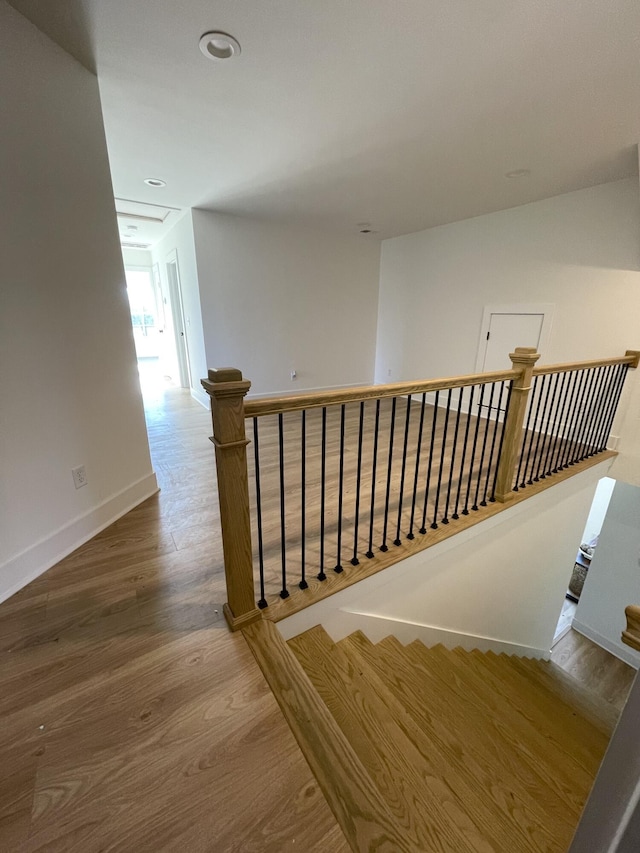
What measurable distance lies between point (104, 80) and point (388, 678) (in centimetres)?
335

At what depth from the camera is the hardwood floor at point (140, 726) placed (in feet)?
2.84

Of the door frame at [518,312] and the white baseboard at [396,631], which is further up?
the door frame at [518,312]

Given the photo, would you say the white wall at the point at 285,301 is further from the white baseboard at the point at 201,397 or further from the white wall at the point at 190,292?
the white baseboard at the point at 201,397

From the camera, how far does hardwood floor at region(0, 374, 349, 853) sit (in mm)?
866

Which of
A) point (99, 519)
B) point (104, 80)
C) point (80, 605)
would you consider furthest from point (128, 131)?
point (80, 605)

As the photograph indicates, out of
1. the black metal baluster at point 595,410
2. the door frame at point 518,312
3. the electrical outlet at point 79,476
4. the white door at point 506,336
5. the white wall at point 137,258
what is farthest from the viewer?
the white wall at point 137,258

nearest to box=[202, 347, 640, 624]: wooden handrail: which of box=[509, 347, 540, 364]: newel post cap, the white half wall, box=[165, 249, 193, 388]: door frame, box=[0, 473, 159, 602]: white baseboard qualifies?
the white half wall

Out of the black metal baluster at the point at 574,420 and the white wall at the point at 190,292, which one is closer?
the black metal baluster at the point at 574,420

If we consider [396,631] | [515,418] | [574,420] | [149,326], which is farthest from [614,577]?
[149,326]

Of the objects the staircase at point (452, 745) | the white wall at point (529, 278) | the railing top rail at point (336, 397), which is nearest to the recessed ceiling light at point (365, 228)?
the white wall at point (529, 278)

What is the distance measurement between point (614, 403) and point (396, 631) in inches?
117

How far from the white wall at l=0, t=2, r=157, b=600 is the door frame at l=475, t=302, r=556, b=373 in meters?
3.77

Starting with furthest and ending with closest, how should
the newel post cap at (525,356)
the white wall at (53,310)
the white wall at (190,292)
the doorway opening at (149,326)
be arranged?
the doorway opening at (149,326)
the white wall at (190,292)
the newel post cap at (525,356)
the white wall at (53,310)

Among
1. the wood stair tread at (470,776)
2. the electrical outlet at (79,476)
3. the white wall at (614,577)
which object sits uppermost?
the electrical outlet at (79,476)
